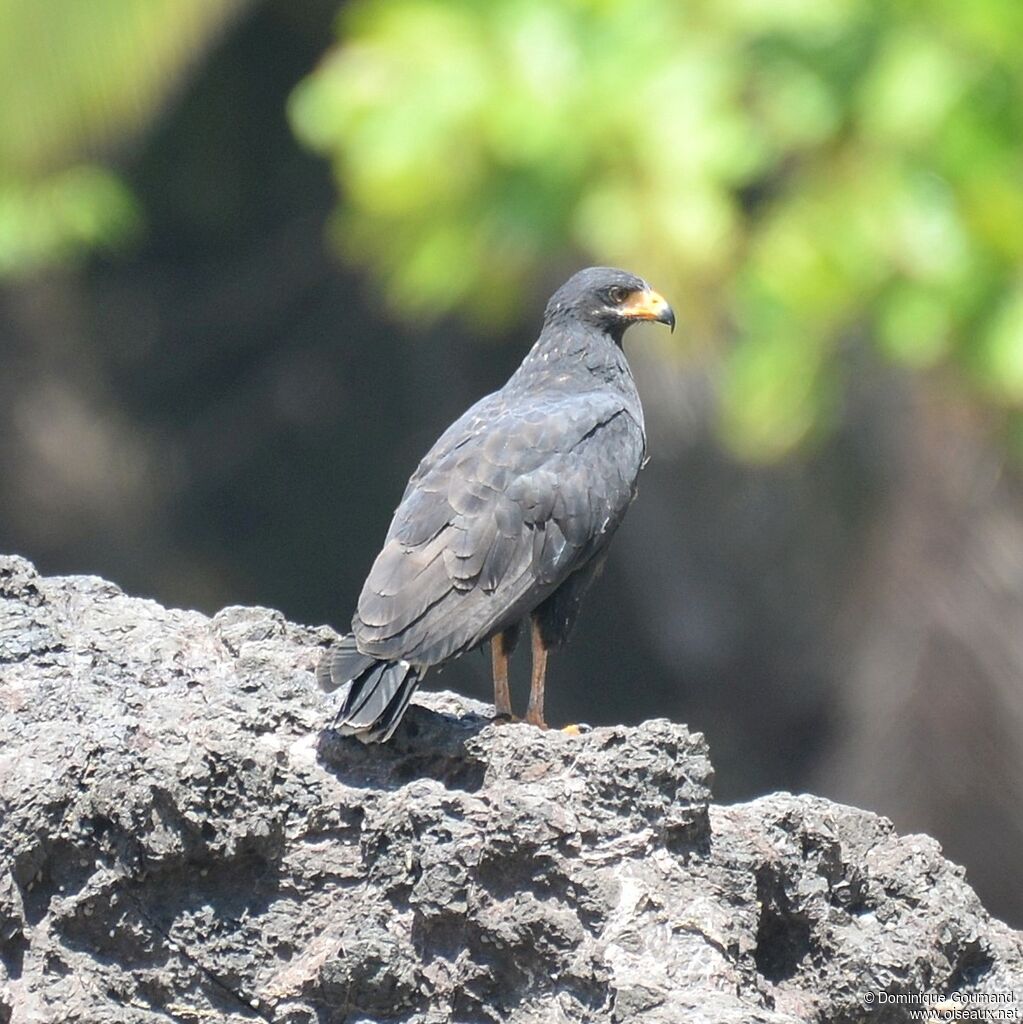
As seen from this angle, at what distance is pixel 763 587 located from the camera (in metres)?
14.2

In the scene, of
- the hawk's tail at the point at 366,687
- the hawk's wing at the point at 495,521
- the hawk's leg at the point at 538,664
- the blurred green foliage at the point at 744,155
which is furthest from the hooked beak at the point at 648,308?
the blurred green foliage at the point at 744,155

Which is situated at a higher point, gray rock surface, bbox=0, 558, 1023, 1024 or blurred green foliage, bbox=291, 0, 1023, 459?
blurred green foliage, bbox=291, 0, 1023, 459

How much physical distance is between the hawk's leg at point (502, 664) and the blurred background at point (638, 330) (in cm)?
403

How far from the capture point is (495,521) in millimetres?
5039

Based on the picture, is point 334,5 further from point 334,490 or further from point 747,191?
point 747,191

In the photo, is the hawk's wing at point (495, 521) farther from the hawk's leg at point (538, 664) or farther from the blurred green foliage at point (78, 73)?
the blurred green foliage at point (78, 73)

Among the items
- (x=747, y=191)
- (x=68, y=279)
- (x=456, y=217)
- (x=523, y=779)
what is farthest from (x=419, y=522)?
(x=68, y=279)

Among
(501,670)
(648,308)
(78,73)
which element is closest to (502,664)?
(501,670)

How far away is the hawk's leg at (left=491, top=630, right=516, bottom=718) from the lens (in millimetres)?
5323

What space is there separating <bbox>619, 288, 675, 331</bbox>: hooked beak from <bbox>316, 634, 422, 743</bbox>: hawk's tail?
1.81 m

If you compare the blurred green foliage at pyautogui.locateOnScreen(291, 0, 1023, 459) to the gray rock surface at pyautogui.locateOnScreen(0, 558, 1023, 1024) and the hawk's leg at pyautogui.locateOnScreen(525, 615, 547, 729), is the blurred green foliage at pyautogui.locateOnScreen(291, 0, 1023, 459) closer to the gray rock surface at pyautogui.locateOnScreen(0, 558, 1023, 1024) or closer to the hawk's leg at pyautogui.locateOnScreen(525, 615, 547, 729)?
the hawk's leg at pyautogui.locateOnScreen(525, 615, 547, 729)

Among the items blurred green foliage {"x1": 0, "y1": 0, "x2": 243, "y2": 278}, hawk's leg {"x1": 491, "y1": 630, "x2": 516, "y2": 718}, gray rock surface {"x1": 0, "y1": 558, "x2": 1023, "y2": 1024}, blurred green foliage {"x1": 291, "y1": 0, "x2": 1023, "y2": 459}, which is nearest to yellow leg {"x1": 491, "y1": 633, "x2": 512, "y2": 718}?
hawk's leg {"x1": 491, "y1": 630, "x2": 516, "y2": 718}

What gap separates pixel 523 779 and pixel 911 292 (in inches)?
209

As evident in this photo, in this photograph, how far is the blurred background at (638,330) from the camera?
30.2 feet
